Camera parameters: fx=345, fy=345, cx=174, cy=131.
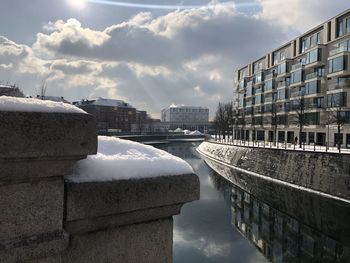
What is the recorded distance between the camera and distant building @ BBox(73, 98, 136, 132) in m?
121

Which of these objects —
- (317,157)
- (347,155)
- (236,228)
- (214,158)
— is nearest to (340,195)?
(347,155)

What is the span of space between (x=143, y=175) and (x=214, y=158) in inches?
2320

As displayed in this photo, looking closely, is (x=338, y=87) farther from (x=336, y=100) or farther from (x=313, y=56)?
(x=313, y=56)

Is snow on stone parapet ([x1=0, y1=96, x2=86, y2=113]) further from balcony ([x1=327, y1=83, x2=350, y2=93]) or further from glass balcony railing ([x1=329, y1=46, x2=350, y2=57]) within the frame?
glass balcony railing ([x1=329, y1=46, x2=350, y2=57])

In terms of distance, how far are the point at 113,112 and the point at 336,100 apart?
302 ft

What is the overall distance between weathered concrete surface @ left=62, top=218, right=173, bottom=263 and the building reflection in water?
16.7 metres

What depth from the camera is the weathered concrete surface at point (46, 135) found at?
1524 mm

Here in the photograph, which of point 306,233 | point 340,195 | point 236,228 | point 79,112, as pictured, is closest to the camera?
point 79,112

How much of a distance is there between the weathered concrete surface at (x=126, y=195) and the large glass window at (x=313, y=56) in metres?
53.7

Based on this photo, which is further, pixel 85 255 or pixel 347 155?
pixel 347 155

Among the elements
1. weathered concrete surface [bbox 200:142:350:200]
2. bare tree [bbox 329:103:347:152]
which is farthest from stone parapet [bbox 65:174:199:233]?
bare tree [bbox 329:103:347:152]

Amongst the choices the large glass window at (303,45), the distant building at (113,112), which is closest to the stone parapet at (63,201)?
the large glass window at (303,45)

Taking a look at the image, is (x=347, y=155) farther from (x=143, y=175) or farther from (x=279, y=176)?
(x=143, y=175)

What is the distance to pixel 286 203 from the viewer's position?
2616cm
